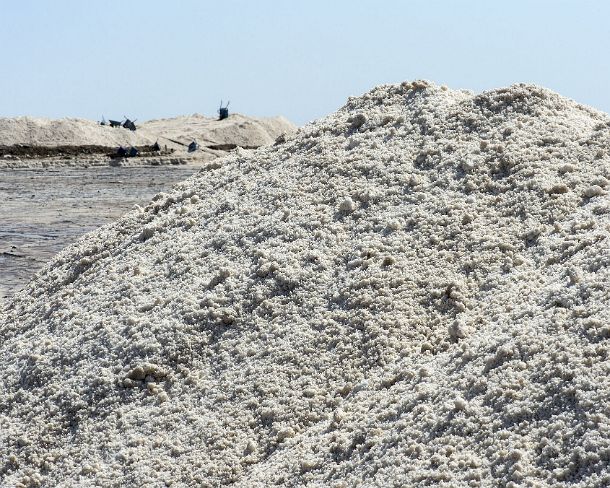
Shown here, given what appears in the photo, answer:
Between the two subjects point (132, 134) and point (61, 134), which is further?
point (132, 134)

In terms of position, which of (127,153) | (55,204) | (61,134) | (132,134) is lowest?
(55,204)

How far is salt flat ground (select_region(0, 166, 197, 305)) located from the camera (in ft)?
30.9

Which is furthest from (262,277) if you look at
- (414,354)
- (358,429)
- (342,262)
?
(358,429)

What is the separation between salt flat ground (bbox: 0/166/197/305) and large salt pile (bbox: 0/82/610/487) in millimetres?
2983

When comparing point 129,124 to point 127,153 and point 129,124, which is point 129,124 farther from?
point 127,153

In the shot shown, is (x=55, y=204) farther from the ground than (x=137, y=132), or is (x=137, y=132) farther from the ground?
(x=137, y=132)

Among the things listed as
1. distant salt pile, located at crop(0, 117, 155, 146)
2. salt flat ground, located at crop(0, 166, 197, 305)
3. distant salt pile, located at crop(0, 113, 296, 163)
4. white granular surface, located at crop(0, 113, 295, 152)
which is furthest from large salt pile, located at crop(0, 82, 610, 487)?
distant salt pile, located at crop(0, 117, 155, 146)

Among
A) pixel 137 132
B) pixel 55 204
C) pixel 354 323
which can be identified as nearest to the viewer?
pixel 354 323

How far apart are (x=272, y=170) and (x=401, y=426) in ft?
8.54

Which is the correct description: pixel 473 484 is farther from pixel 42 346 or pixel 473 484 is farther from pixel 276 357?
pixel 42 346

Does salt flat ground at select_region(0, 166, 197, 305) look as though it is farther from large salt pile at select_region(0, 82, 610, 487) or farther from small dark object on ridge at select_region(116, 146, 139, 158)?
large salt pile at select_region(0, 82, 610, 487)

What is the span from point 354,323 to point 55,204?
8923 mm

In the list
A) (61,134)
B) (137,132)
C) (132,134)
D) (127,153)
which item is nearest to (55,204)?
(127,153)

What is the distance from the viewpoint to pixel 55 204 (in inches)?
491
